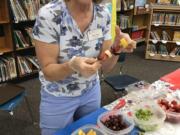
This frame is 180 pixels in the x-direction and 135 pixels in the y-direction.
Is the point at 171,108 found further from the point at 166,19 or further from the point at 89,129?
the point at 166,19

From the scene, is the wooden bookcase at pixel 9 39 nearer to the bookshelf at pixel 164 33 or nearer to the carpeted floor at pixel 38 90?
the carpeted floor at pixel 38 90

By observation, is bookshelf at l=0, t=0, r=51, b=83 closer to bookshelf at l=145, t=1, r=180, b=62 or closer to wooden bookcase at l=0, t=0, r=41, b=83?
wooden bookcase at l=0, t=0, r=41, b=83

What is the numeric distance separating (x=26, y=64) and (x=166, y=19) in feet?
8.21

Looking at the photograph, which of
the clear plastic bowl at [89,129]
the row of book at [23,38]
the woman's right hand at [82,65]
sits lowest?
the clear plastic bowl at [89,129]

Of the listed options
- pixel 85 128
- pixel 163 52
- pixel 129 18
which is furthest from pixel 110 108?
pixel 129 18

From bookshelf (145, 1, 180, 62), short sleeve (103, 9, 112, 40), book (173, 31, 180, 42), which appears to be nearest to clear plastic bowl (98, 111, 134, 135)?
short sleeve (103, 9, 112, 40)

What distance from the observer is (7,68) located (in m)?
3.10

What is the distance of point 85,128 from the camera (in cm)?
113

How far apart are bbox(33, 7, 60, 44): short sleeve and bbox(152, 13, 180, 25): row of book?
3.36 meters

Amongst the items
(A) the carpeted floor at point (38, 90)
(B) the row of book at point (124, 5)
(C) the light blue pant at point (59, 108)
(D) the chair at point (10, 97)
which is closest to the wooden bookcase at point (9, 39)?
(A) the carpeted floor at point (38, 90)

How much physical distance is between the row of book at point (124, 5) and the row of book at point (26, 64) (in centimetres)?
186

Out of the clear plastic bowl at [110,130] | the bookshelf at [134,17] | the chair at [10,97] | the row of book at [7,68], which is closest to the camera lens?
the clear plastic bowl at [110,130]

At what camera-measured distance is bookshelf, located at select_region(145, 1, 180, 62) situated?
4.05 m

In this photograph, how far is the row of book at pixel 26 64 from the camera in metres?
3.24
